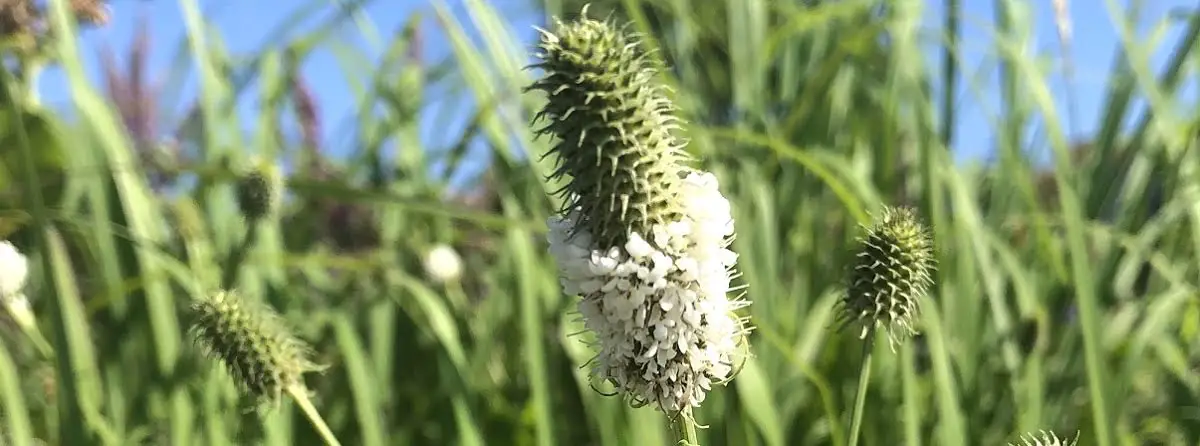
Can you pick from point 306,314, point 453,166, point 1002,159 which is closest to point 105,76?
point 306,314

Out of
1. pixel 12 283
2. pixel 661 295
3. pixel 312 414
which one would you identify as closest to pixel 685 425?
pixel 661 295

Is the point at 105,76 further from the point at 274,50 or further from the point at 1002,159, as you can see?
the point at 1002,159

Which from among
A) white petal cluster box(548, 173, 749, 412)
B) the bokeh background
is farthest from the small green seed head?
white petal cluster box(548, 173, 749, 412)

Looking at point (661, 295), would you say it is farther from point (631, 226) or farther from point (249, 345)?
point (249, 345)

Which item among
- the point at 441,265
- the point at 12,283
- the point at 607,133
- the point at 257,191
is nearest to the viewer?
the point at 607,133

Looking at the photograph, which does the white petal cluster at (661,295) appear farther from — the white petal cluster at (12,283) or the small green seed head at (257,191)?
the white petal cluster at (12,283)

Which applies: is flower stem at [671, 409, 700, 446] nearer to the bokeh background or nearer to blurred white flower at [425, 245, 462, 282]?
the bokeh background
